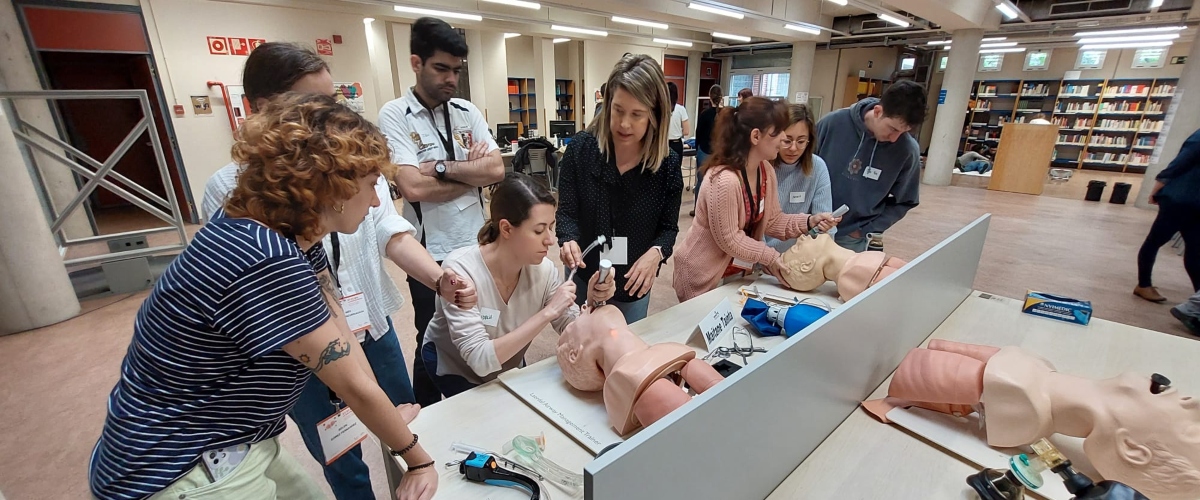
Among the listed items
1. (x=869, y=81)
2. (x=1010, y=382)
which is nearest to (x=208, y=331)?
(x=1010, y=382)

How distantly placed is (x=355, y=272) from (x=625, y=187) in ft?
2.80

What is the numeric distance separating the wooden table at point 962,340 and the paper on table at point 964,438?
0.8 inches

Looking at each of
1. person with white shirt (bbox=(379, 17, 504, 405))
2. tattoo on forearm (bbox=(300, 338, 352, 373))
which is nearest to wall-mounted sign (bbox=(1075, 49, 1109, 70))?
person with white shirt (bbox=(379, 17, 504, 405))

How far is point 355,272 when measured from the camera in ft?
4.29

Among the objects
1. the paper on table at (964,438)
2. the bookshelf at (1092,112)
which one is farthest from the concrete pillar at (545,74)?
the paper on table at (964,438)

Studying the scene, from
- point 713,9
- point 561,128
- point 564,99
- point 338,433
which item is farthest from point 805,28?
point 338,433

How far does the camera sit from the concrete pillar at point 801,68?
966 cm

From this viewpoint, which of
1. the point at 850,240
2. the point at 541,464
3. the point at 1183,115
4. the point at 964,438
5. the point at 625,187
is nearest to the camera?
the point at 541,464

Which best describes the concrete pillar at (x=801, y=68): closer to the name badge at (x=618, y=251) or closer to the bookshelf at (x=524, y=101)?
the bookshelf at (x=524, y=101)

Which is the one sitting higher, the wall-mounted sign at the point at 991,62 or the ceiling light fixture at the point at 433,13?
the ceiling light fixture at the point at 433,13

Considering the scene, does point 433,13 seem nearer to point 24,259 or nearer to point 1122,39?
point 24,259

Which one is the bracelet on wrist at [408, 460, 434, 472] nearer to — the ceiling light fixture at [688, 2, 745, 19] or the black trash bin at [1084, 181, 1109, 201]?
the ceiling light fixture at [688, 2, 745, 19]

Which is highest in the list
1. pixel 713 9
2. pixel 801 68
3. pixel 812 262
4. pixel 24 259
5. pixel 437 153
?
pixel 713 9

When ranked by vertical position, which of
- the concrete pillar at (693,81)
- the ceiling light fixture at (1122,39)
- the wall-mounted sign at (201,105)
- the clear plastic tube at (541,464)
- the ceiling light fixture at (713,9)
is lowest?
the clear plastic tube at (541,464)
